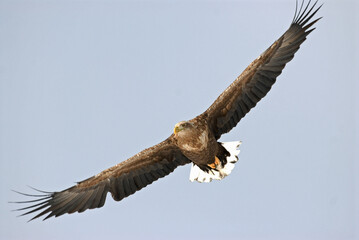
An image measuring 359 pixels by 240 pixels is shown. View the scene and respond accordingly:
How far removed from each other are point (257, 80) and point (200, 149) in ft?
5.25

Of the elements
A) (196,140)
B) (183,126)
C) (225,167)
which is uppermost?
(183,126)

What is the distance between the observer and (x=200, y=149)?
9531mm

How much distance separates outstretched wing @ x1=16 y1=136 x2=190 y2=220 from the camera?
399 inches

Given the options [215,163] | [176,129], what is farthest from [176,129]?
[215,163]

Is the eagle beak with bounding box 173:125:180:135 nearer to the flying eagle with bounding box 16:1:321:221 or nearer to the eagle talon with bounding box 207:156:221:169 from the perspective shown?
the flying eagle with bounding box 16:1:321:221

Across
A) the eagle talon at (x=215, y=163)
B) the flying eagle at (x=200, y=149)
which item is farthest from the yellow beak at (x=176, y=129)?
the eagle talon at (x=215, y=163)

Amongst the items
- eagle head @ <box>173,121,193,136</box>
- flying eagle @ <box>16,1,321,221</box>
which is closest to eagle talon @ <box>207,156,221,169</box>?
flying eagle @ <box>16,1,321,221</box>

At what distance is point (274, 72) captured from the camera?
9.62 m

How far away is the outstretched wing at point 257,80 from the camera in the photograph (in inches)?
379

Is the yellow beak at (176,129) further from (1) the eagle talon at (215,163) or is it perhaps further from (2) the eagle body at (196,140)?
(1) the eagle talon at (215,163)

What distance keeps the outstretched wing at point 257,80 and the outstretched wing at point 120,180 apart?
108cm

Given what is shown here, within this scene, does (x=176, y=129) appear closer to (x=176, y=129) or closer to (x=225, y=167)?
(x=176, y=129)

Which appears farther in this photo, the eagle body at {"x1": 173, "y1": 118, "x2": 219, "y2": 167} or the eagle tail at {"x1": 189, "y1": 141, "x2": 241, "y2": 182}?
the eagle tail at {"x1": 189, "y1": 141, "x2": 241, "y2": 182}

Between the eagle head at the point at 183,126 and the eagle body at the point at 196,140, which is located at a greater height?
the eagle head at the point at 183,126
